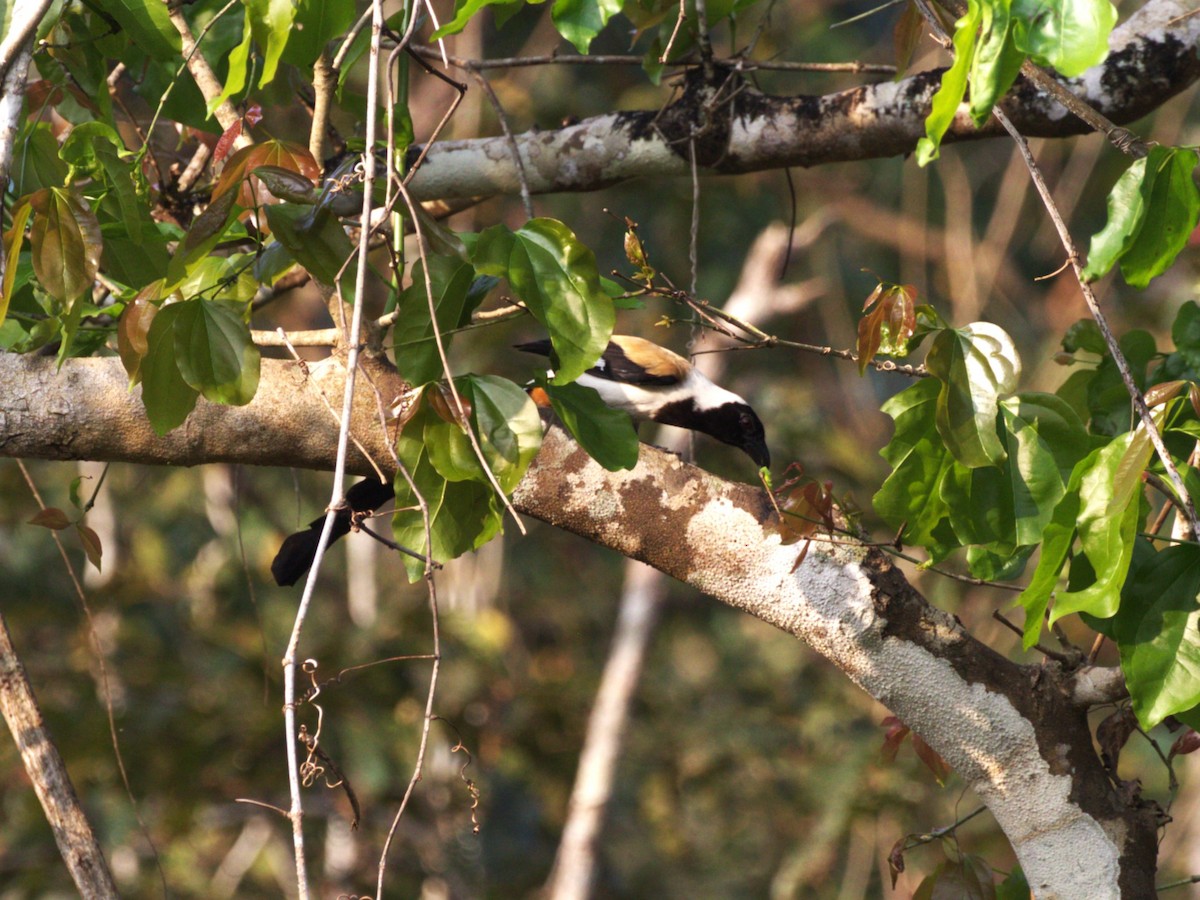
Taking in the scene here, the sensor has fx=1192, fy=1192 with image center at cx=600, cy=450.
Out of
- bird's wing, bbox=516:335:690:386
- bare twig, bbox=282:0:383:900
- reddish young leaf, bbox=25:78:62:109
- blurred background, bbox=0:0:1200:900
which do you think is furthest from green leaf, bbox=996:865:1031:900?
reddish young leaf, bbox=25:78:62:109

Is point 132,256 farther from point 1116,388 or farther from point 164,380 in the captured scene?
point 1116,388

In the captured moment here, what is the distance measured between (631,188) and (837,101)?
6.13m

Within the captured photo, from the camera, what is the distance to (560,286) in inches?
56.5

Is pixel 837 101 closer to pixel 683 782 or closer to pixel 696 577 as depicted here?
pixel 696 577

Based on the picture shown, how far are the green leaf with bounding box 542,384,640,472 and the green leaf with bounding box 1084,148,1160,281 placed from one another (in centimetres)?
59

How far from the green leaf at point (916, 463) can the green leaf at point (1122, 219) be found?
0.89 feet

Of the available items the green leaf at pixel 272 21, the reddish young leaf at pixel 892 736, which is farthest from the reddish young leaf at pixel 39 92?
the reddish young leaf at pixel 892 736

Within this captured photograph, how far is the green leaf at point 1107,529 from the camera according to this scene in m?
1.35

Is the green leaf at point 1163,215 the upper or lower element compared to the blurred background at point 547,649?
upper

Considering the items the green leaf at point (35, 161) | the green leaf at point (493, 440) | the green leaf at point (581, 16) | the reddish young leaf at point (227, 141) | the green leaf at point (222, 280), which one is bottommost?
the green leaf at point (493, 440)

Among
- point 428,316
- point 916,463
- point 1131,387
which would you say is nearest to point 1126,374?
point 1131,387

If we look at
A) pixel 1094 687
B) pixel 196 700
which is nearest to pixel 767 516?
pixel 1094 687

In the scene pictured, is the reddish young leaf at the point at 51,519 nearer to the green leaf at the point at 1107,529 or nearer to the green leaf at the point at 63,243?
the green leaf at the point at 63,243

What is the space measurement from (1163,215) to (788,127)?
47.4 inches
